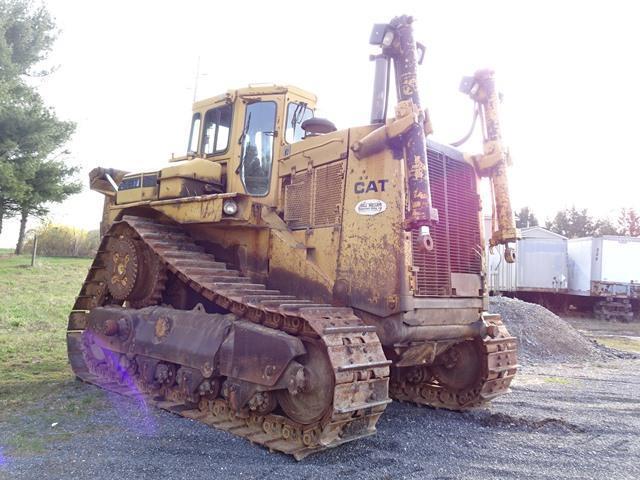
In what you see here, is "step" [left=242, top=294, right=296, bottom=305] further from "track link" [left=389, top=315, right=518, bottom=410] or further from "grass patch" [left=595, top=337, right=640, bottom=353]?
"grass patch" [left=595, top=337, right=640, bottom=353]

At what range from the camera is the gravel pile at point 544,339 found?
13234mm

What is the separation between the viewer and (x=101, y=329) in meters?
7.61

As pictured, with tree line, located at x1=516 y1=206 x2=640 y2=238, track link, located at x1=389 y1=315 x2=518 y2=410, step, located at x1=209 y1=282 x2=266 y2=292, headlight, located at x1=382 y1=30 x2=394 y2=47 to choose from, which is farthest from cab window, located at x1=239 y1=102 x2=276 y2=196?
tree line, located at x1=516 y1=206 x2=640 y2=238

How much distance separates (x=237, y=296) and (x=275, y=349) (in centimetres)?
87

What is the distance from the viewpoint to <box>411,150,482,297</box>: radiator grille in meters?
5.88

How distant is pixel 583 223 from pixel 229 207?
58.0 metres

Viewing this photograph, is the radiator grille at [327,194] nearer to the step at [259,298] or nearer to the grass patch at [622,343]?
the step at [259,298]

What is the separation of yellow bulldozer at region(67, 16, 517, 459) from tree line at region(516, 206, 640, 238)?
159ft

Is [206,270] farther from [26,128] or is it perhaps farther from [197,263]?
[26,128]

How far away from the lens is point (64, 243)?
33219 millimetres

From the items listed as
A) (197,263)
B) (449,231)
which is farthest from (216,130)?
(449,231)

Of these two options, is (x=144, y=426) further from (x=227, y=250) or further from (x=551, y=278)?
(x=551, y=278)

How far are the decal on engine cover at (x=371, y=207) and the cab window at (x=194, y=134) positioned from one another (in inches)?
133

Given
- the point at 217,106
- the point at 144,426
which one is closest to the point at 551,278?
the point at 217,106
